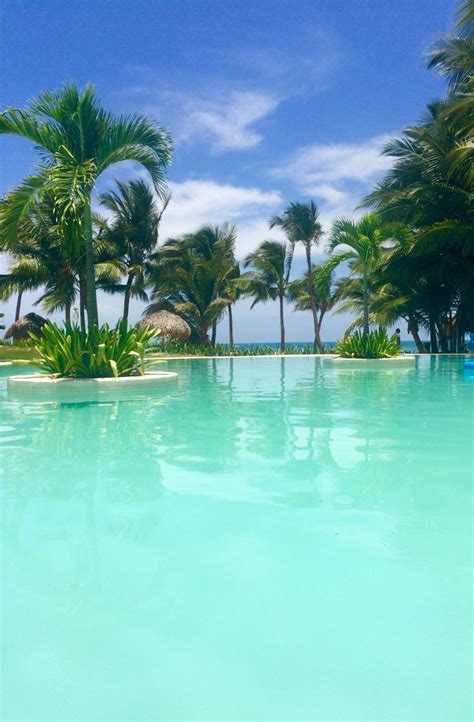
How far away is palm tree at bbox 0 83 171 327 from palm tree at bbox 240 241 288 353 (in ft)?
75.3

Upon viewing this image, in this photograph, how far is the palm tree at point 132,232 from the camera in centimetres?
3073

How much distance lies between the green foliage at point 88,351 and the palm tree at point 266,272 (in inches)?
933

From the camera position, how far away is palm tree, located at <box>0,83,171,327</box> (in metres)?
10.5

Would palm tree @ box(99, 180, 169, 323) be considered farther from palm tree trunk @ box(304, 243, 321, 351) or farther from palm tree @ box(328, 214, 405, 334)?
palm tree @ box(328, 214, 405, 334)

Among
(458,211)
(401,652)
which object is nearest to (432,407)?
(401,652)

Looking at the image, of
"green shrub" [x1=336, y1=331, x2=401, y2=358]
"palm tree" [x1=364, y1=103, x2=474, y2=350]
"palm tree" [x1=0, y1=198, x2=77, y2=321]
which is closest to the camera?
"green shrub" [x1=336, y1=331, x2=401, y2=358]

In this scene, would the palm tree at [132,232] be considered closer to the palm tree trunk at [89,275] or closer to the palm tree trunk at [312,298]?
the palm tree trunk at [312,298]

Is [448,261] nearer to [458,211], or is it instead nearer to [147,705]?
[458,211]

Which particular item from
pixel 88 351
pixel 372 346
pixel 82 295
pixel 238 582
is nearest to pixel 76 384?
pixel 88 351

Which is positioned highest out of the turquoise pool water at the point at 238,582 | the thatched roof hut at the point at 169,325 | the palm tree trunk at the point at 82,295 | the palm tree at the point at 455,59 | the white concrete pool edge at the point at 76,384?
the palm tree at the point at 455,59

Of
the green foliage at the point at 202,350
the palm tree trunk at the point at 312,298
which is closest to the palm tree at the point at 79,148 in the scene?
the green foliage at the point at 202,350

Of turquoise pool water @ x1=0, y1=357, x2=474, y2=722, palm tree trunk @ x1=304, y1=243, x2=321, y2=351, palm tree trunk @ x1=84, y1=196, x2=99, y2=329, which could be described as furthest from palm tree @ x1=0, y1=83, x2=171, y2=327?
palm tree trunk @ x1=304, y1=243, x2=321, y2=351

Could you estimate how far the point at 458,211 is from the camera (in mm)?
23922

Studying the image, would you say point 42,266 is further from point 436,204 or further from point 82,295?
point 436,204
